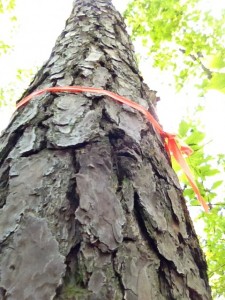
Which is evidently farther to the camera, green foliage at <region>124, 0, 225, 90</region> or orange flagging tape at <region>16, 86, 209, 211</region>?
green foliage at <region>124, 0, 225, 90</region>

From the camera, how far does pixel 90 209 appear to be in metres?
0.76

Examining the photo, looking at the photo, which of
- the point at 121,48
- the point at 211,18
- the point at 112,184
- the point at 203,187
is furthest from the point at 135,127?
the point at 211,18

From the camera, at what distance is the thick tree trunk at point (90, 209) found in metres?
0.66

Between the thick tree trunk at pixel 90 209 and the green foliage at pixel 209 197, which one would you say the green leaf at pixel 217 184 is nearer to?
the green foliage at pixel 209 197

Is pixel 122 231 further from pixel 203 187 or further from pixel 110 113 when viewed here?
pixel 203 187

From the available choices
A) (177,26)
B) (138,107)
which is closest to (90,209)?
(138,107)

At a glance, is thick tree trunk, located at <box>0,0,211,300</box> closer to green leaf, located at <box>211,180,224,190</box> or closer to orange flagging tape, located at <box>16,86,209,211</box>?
orange flagging tape, located at <box>16,86,209,211</box>

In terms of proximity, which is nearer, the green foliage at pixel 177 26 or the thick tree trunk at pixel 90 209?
the thick tree trunk at pixel 90 209

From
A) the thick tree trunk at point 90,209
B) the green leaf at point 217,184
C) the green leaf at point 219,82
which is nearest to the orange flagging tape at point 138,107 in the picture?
the thick tree trunk at point 90,209

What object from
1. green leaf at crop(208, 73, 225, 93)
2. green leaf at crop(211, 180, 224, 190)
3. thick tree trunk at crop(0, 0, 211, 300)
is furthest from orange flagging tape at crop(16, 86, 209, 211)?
green leaf at crop(211, 180, 224, 190)

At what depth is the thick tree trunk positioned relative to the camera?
657 millimetres

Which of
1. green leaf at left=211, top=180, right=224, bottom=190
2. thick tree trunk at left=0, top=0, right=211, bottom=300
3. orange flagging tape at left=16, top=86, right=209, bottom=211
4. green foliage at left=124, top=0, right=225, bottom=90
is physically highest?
green foliage at left=124, top=0, right=225, bottom=90

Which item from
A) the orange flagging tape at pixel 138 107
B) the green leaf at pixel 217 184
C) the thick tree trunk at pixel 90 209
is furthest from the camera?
the green leaf at pixel 217 184

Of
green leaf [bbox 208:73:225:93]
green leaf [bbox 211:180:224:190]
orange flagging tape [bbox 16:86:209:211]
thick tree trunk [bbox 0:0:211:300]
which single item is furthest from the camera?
green leaf [bbox 211:180:224:190]
